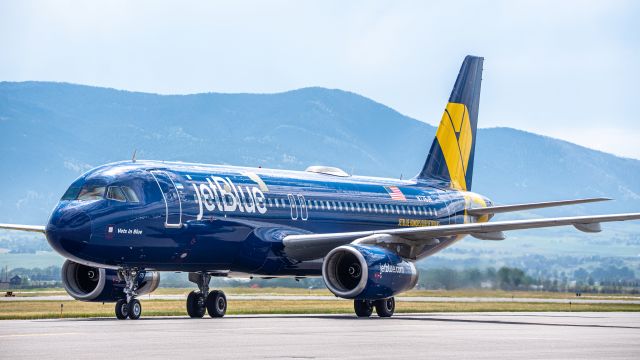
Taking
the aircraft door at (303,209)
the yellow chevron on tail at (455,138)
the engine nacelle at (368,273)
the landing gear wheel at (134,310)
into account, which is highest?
the yellow chevron on tail at (455,138)

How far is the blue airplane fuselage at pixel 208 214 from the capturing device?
31.2 m

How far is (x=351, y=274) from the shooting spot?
35969 millimetres

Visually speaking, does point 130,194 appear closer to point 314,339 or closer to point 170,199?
point 170,199

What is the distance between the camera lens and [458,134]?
47125 millimetres

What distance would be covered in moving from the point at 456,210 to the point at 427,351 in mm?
24454

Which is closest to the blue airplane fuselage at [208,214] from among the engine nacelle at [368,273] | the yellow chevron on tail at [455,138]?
the engine nacelle at [368,273]

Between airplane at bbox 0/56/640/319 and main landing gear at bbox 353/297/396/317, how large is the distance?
0.04 meters

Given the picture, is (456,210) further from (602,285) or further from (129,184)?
(602,285)

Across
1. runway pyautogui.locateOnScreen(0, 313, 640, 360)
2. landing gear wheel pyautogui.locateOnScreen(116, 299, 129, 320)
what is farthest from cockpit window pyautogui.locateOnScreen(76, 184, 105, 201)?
runway pyautogui.locateOnScreen(0, 313, 640, 360)

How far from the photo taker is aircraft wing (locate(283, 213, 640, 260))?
111 feet

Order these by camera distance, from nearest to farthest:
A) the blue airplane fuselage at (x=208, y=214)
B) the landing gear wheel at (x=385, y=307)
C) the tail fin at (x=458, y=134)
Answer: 1. the blue airplane fuselage at (x=208, y=214)
2. the landing gear wheel at (x=385, y=307)
3. the tail fin at (x=458, y=134)

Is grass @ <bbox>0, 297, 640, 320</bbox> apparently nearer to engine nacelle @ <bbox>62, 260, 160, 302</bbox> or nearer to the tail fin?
engine nacelle @ <bbox>62, 260, 160, 302</bbox>

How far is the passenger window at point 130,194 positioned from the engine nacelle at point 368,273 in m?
5.67

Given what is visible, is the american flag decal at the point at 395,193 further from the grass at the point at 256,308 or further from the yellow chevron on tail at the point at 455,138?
the yellow chevron on tail at the point at 455,138
